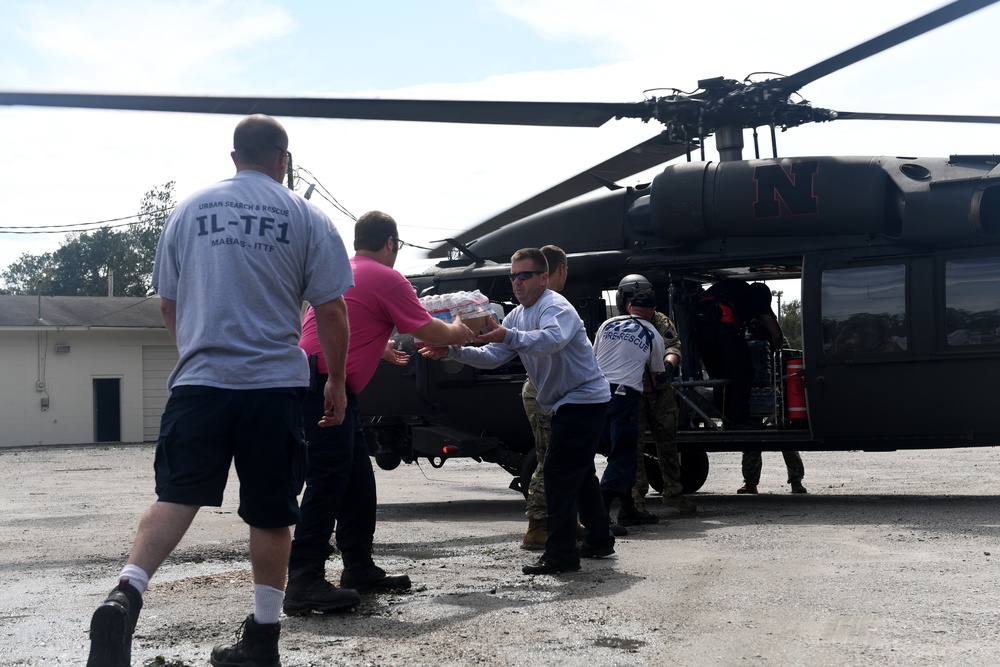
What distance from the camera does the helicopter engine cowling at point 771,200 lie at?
9430 mm

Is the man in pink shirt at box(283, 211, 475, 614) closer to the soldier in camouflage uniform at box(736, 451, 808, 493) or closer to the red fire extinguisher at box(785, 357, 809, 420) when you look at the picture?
the red fire extinguisher at box(785, 357, 809, 420)

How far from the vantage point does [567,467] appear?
617 cm

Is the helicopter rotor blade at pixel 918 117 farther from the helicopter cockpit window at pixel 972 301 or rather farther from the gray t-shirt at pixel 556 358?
the gray t-shirt at pixel 556 358

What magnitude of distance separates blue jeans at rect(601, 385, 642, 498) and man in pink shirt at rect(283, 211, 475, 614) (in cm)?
233

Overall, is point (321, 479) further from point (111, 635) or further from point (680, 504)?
point (680, 504)

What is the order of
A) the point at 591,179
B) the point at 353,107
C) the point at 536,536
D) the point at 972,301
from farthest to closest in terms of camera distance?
the point at 591,179 < the point at 972,301 < the point at 353,107 < the point at 536,536

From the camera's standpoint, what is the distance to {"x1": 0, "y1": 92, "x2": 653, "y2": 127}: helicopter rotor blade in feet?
25.0

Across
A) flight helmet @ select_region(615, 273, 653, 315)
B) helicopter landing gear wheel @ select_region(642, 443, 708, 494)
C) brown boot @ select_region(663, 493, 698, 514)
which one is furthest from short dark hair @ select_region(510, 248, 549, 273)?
helicopter landing gear wheel @ select_region(642, 443, 708, 494)

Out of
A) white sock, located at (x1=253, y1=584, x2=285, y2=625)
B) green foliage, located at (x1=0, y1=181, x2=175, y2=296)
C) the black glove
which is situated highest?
green foliage, located at (x1=0, y1=181, x2=175, y2=296)

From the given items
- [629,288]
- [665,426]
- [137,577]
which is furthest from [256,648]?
[665,426]

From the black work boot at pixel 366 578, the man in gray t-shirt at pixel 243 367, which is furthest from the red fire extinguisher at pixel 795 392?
the man in gray t-shirt at pixel 243 367

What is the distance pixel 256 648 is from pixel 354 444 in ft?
6.00

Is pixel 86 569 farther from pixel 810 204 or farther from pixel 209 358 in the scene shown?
pixel 810 204

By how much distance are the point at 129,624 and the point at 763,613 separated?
2.64 meters
